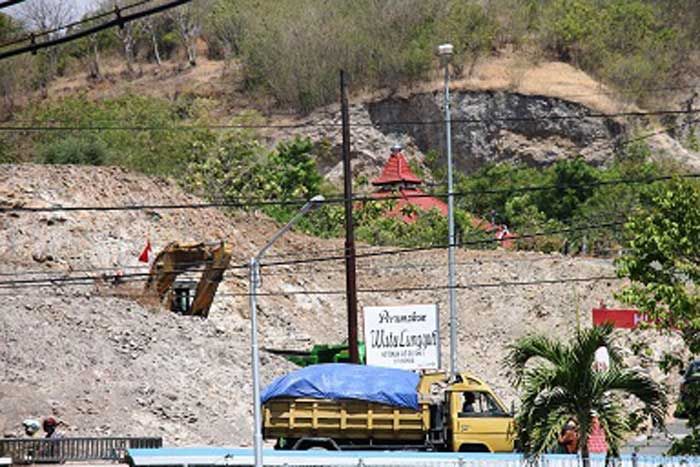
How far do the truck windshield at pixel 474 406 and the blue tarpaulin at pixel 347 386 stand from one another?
1.02 metres

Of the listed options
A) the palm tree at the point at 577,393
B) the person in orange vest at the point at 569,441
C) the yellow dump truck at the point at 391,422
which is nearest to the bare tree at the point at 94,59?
the yellow dump truck at the point at 391,422

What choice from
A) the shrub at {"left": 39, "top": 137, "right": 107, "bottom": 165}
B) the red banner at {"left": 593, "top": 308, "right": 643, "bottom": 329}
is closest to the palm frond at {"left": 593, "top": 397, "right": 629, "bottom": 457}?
the red banner at {"left": 593, "top": 308, "right": 643, "bottom": 329}

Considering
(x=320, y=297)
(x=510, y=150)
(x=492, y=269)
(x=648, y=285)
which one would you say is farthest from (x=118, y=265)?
(x=510, y=150)

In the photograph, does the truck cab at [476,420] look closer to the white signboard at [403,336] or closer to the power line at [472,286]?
the white signboard at [403,336]

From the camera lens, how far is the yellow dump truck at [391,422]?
32.2 m

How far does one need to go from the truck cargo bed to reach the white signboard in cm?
966

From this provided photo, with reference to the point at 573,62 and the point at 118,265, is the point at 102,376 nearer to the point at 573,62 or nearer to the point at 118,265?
the point at 118,265

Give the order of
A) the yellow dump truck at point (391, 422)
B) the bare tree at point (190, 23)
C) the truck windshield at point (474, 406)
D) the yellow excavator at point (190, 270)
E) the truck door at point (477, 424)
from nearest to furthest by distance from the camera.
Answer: the truck door at point (477, 424), the yellow dump truck at point (391, 422), the truck windshield at point (474, 406), the yellow excavator at point (190, 270), the bare tree at point (190, 23)

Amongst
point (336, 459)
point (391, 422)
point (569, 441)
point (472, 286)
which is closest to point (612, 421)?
point (569, 441)

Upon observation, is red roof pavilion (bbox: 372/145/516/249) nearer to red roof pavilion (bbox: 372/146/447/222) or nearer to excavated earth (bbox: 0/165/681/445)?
red roof pavilion (bbox: 372/146/447/222)

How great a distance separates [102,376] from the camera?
144 feet

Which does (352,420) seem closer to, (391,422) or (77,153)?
(391,422)

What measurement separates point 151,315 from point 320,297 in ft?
51.8

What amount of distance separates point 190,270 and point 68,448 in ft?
52.4
